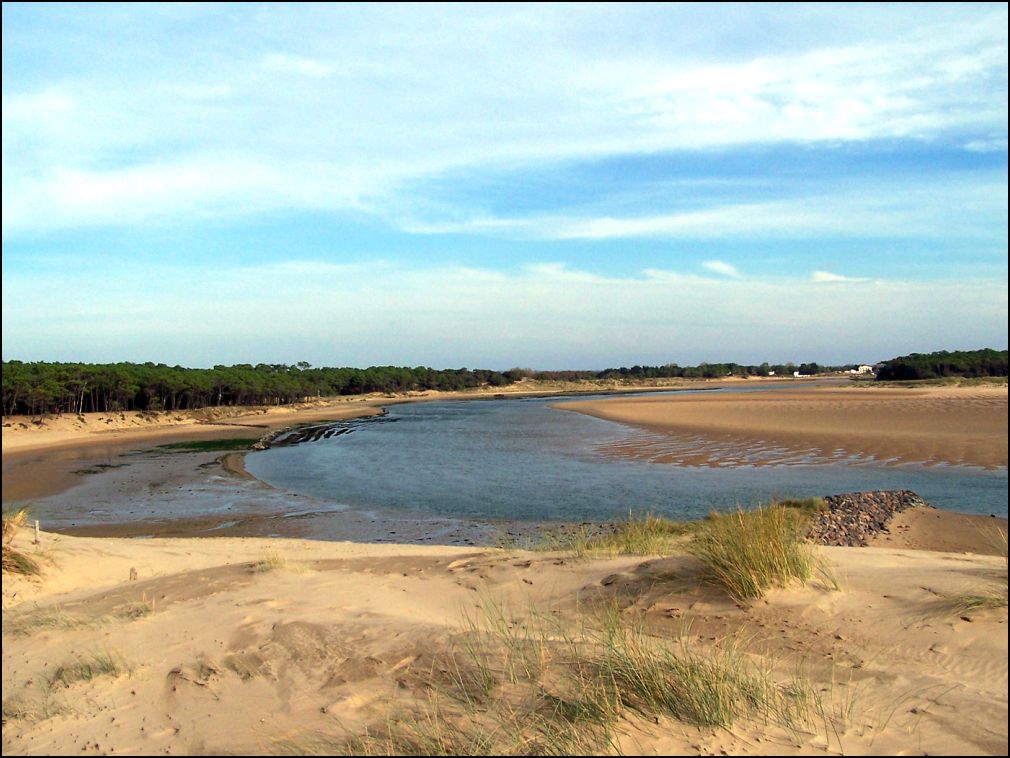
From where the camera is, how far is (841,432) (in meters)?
25.3

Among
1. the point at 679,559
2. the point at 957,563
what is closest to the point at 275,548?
the point at 679,559

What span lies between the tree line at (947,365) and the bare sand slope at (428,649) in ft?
5.51

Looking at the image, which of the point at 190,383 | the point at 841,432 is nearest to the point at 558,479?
the point at 841,432

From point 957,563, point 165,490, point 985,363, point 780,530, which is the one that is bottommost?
point 165,490

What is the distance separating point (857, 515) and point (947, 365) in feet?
25.5

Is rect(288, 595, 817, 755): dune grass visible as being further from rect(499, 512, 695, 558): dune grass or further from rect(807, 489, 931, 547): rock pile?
rect(807, 489, 931, 547): rock pile

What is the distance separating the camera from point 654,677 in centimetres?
405

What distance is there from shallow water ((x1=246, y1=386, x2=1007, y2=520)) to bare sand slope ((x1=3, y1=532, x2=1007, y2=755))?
6.08 m

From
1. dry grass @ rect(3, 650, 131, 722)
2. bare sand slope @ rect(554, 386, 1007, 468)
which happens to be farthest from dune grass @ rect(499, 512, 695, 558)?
dry grass @ rect(3, 650, 131, 722)

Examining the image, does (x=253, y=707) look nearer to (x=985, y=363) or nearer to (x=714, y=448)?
(x=985, y=363)

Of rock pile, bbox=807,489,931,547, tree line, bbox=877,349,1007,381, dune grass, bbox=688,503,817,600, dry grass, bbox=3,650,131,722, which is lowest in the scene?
rock pile, bbox=807,489,931,547

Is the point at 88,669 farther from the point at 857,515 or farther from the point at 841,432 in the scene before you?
the point at 841,432

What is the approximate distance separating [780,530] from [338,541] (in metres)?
10.8

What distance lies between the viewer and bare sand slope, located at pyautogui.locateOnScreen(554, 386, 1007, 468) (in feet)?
49.4
